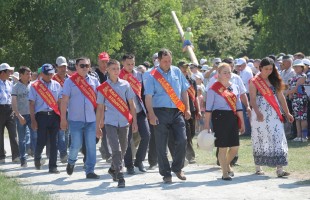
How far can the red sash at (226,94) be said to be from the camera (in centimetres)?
1345

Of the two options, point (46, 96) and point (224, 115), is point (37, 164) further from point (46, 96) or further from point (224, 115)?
point (224, 115)

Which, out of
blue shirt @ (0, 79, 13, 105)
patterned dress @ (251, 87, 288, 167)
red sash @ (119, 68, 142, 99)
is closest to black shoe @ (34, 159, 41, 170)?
red sash @ (119, 68, 142, 99)

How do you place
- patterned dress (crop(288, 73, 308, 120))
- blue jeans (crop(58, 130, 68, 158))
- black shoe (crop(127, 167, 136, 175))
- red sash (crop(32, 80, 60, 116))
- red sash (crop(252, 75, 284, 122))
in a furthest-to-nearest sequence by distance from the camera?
patterned dress (crop(288, 73, 308, 120))
blue jeans (crop(58, 130, 68, 158))
red sash (crop(32, 80, 60, 116))
black shoe (crop(127, 167, 136, 175))
red sash (crop(252, 75, 284, 122))

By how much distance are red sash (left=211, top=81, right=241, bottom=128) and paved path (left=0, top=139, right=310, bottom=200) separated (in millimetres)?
1122

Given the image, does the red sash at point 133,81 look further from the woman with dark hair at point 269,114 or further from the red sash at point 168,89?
the woman with dark hair at point 269,114

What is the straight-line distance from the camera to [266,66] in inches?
538

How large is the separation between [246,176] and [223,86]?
1.48m

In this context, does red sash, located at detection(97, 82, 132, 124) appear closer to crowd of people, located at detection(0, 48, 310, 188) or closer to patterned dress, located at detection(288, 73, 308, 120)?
crowd of people, located at detection(0, 48, 310, 188)

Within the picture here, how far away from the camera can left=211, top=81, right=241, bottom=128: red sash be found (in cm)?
1345

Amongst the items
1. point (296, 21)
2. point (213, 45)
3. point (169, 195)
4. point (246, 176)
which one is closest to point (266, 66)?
point (246, 176)

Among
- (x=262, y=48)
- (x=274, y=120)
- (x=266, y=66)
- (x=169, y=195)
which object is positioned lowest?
(x=169, y=195)

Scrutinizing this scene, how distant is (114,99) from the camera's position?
43.5ft

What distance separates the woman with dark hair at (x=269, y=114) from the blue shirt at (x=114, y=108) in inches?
77.6

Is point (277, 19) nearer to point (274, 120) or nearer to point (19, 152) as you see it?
point (19, 152)
